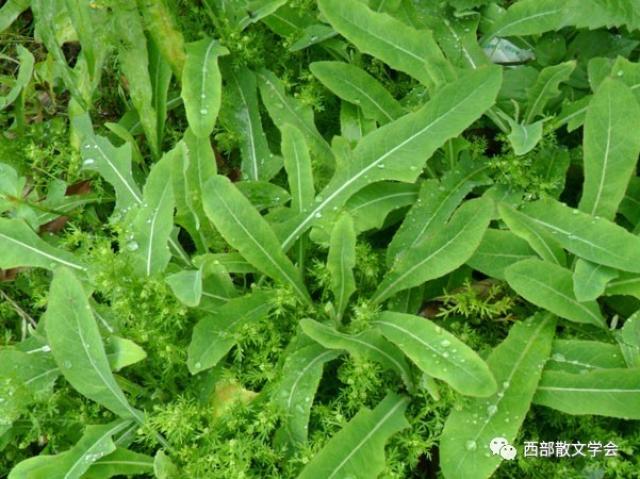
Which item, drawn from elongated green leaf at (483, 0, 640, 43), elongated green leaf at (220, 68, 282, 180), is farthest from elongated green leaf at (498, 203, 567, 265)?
elongated green leaf at (220, 68, 282, 180)

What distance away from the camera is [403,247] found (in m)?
1.96

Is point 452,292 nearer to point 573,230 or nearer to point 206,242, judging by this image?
point 573,230

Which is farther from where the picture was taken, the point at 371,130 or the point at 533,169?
the point at 371,130

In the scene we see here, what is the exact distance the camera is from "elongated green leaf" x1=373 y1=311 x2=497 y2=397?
1.61m

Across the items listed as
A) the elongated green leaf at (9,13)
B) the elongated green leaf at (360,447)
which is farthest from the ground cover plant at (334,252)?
the elongated green leaf at (9,13)

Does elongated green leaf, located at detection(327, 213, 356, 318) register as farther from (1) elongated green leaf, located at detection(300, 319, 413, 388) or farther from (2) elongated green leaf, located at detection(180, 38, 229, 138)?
(2) elongated green leaf, located at detection(180, 38, 229, 138)

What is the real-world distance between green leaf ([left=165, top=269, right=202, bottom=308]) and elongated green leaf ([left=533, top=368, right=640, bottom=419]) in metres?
0.82

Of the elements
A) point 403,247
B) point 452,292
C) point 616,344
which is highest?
point 403,247

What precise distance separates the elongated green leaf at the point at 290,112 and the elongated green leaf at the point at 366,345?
60 cm

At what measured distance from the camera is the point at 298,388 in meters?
1.79

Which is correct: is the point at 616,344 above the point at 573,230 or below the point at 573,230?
below

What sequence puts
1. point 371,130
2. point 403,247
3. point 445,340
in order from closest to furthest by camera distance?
point 445,340 → point 403,247 → point 371,130

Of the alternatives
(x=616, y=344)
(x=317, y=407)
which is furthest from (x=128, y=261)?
(x=616, y=344)

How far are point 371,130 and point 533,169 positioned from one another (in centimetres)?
46
